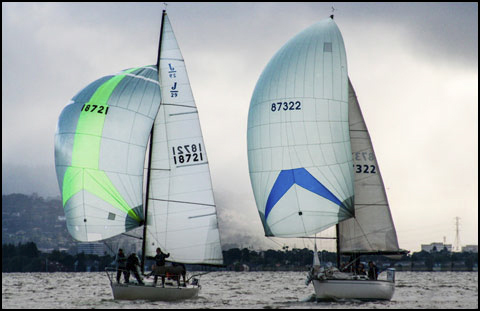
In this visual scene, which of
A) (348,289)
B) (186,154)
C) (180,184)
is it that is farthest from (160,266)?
(348,289)

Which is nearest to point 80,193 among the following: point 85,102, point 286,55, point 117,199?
point 117,199

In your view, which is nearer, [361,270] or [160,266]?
[160,266]

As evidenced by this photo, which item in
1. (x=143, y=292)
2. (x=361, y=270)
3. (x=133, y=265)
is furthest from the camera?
(x=361, y=270)

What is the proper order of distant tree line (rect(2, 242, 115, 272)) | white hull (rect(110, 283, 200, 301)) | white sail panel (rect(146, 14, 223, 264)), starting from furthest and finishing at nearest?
distant tree line (rect(2, 242, 115, 272))
white sail panel (rect(146, 14, 223, 264))
white hull (rect(110, 283, 200, 301))

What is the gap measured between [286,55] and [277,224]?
7.69 metres

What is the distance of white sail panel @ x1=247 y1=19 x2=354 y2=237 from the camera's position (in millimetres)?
35500

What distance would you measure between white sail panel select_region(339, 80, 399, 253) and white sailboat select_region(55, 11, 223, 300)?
642 centimetres

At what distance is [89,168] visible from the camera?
32.9 m

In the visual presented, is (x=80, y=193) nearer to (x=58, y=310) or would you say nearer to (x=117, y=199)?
(x=117, y=199)

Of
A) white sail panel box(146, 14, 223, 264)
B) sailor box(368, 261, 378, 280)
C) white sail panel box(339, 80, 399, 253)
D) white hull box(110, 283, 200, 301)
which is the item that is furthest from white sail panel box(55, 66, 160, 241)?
sailor box(368, 261, 378, 280)

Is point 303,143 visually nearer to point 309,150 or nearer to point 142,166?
point 309,150

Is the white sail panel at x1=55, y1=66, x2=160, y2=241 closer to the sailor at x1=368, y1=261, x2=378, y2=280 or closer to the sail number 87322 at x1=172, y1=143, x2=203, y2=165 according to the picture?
the sail number 87322 at x1=172, y1=143, x2=203, y2=165

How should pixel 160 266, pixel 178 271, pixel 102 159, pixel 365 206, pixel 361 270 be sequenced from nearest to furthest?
pixel 102 159 < pixel 160 266 < pixel 178 271 < pixel 361 270 < pixel 365 206

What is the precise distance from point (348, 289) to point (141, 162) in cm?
1016
